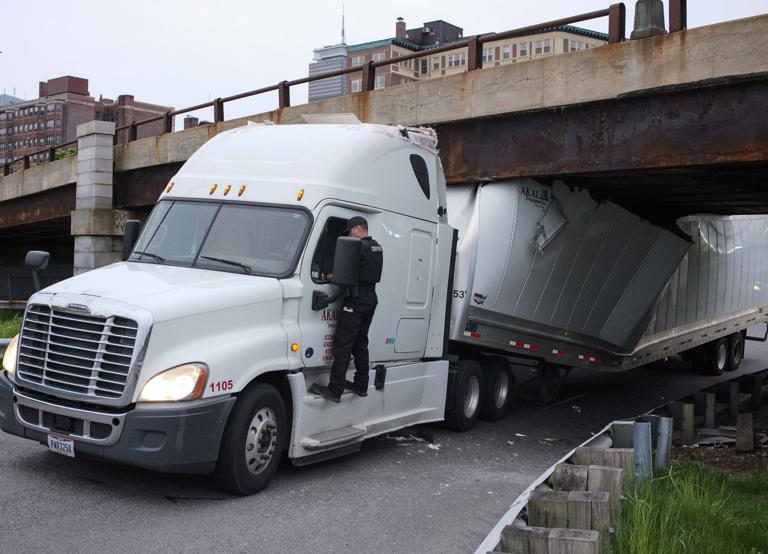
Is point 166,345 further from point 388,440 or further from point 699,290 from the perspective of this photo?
point 699,290

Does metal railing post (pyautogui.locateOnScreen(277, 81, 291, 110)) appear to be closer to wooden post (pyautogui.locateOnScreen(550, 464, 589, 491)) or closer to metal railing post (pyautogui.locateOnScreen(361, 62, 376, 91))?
metal railing post (pyautogui.locateOnScreen(361, 62, 376, 91))

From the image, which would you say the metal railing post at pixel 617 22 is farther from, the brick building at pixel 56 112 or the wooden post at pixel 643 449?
the brick building at pixel 56 112

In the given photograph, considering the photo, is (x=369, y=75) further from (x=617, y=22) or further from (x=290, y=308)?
(x=290, y=308)

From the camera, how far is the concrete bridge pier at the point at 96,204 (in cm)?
2094

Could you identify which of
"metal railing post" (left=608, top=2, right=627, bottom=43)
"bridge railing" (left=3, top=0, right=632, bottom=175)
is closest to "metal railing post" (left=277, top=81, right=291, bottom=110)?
"bridge railing" (left=3, top=0, right=632, bottom=175)

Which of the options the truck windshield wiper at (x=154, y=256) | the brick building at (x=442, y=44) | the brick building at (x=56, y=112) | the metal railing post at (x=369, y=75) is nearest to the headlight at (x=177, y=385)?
the truck windshield wiper at (x=154, y=256)


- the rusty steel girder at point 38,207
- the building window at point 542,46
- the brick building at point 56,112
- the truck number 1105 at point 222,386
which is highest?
the building window at point 542,46

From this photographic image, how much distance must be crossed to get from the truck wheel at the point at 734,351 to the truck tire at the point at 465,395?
10957 mm

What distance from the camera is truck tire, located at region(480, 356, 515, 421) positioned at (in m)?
11.3

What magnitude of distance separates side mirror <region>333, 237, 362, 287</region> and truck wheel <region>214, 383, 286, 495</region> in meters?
1.11

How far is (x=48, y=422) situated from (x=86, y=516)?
1.00 m

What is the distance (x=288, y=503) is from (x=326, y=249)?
2.32 meters

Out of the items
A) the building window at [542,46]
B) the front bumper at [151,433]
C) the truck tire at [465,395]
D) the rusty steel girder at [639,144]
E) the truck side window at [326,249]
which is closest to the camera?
the front bumper at [151,433]

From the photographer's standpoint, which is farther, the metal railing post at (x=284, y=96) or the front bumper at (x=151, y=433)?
the metal railing post at (x=284, y=96)
